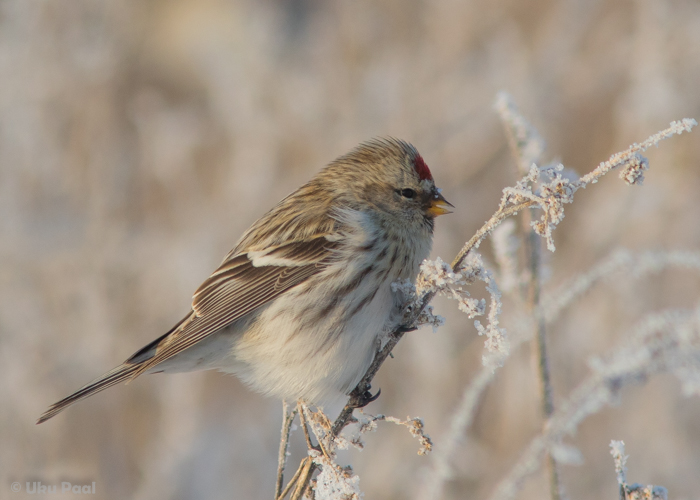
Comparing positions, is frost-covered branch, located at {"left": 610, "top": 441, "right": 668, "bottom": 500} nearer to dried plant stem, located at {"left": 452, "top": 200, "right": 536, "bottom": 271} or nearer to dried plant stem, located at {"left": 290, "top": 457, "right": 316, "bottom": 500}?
dried plant stem, located at {"left": 452, "top": 200, "right": 536, "bottom": 271}

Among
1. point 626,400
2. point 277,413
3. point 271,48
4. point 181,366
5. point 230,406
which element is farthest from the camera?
point 271,48

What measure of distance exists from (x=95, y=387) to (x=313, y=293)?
797mm

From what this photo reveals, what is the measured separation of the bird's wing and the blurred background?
4.04ft

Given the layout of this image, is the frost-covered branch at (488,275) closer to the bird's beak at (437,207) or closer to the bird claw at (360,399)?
the bird claw at (360,399)

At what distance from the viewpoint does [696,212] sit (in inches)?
152

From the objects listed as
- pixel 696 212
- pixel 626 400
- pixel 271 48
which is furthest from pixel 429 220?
pixel 271 48

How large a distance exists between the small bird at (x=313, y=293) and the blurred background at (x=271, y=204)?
1.05 meters

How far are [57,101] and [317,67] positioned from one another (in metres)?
1.89

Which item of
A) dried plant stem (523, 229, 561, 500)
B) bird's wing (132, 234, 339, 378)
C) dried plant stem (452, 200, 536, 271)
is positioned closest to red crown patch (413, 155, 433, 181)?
bird's wing (132, 234, 339, 378)

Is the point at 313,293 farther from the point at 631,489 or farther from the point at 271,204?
the point at 271,204

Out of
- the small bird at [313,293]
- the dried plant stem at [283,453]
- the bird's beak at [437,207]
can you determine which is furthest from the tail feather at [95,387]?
the bird's beak at [437,207]

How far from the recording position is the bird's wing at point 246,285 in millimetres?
2420

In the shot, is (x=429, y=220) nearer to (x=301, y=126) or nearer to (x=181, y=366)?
(x=181, y=366)

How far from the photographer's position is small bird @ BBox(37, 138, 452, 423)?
235cm
